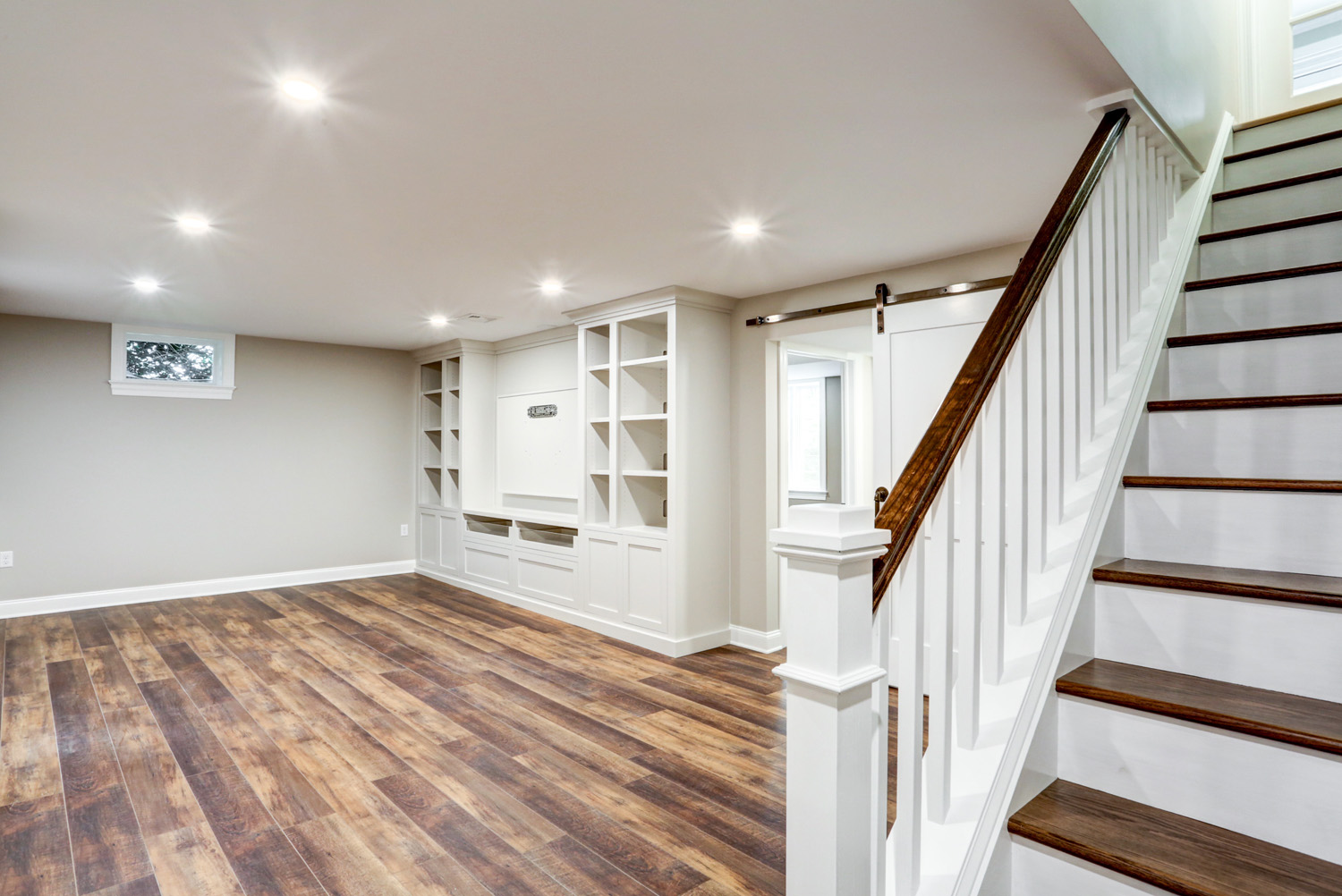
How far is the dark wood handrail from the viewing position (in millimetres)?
1151

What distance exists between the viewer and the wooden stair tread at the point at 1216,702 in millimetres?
1179

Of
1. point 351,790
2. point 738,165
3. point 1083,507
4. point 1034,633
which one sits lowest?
point 351,790

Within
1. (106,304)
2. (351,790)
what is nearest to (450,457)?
(106,304)

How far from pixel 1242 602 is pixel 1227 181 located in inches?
86.8

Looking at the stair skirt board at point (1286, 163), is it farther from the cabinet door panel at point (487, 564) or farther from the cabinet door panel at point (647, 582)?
the cabinet door panel at point (487, 564)

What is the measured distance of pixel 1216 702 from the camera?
130 cm

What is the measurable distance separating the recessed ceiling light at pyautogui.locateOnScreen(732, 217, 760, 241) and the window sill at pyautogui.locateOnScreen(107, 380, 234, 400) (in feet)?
16.8

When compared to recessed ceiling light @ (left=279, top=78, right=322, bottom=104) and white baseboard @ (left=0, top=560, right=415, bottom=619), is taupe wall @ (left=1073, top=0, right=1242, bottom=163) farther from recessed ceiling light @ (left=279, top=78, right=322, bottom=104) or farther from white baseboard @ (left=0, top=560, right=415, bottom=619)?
white baseboard @ (left=0, top=560, right=415, bottom=619)

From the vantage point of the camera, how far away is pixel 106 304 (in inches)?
194

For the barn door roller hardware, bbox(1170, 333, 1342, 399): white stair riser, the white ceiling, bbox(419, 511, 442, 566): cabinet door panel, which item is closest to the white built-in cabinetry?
bbox(419, 511, 442, 566): cabinet door panel

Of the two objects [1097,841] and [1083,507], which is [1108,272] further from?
[1097,841]

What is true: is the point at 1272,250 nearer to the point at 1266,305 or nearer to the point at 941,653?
the point at 1266,305

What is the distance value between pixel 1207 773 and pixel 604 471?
13.4 ft

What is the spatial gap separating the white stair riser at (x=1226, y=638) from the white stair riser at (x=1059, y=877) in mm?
508
